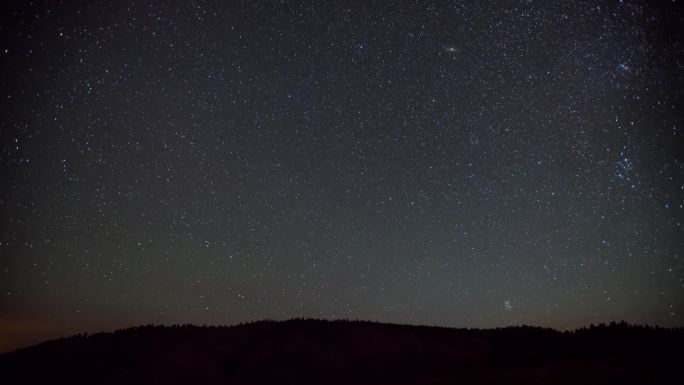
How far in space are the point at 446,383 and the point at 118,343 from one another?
1197cm

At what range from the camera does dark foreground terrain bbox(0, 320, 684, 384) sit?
11.5m

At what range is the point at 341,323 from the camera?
1570cm

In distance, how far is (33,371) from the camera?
14406mm

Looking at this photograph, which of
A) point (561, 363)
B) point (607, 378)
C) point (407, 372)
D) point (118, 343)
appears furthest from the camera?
point (118, 343)

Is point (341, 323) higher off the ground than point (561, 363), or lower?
higher

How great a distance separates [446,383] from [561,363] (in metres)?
3.24

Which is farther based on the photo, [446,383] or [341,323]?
[341,323]

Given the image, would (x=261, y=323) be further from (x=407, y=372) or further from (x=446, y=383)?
(x=446, y=383)

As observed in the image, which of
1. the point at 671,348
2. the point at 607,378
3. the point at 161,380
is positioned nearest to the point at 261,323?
the point at 161,380

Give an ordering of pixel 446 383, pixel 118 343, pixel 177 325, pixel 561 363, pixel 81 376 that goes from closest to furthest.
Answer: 1. pixel 446 383
2. pixel 561 363
3. pixel 81 376
4. pixel 118 343
5. pixel 177 325

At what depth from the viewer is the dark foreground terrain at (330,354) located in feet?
37.8

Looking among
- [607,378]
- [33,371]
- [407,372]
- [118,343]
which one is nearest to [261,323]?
[118,343]

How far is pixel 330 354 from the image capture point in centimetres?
1328

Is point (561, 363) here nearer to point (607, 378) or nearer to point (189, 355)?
point (607, 378)
